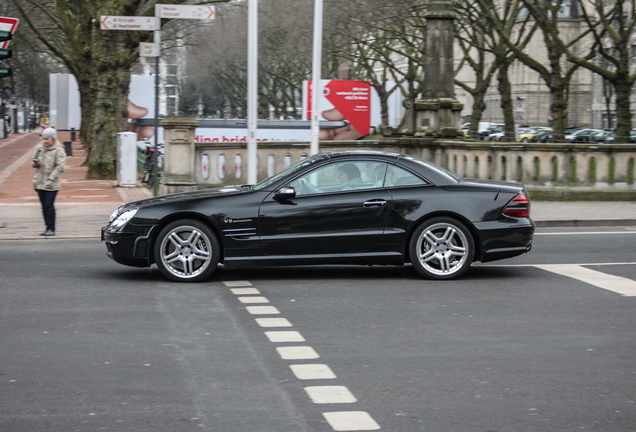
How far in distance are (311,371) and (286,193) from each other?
3400mm

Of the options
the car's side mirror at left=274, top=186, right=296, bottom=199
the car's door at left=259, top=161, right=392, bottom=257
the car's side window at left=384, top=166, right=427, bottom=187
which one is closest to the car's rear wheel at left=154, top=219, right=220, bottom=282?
the car's door at left=259, top=161, right=392, bottom=257

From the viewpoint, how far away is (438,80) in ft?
64.6

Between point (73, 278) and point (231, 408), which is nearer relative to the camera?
point (231, 408)

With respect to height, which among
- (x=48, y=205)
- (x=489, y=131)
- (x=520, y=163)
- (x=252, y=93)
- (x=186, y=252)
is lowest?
(x=186, y=252)

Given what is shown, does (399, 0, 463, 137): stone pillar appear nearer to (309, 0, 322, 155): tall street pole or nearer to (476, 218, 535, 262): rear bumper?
(309, 0, 322, 155): tall street pole

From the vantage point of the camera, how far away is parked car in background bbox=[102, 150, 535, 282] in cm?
890

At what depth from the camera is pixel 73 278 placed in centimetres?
938

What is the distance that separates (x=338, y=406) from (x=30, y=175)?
2328 centimetres

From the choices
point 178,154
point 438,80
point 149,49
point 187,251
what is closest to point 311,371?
point 187,251

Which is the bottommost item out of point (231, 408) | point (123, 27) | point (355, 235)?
point (231, 408)

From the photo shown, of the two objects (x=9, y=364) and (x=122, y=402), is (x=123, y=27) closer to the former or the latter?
(x=9, y=364)

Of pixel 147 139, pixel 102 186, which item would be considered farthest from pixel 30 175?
pixel 147 139

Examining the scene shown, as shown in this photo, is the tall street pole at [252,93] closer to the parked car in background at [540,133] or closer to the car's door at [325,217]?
the car's door at [325,217]

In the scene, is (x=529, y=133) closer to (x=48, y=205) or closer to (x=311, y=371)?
(x=48, y=205)
